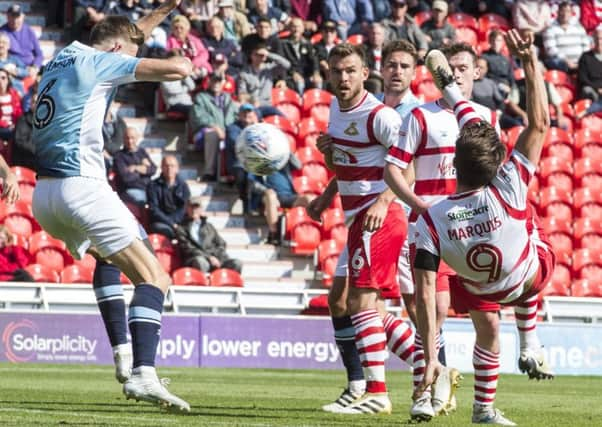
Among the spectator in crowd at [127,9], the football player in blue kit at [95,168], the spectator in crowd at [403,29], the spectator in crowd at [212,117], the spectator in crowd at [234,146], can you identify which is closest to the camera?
the football player in blue kit at [95,168]

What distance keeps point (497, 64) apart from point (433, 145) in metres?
14.2

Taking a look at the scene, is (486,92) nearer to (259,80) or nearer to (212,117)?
(259,80)

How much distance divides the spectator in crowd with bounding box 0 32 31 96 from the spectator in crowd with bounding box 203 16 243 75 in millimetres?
2958

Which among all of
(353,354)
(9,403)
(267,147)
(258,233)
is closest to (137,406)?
(9,403)

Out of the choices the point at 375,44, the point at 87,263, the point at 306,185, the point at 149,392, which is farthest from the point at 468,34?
the point at 149,392

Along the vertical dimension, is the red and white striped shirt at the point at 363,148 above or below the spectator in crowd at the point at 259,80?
above

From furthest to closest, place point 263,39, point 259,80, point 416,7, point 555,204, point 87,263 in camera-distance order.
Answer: point 416,7 < point 555,204 < point 263,39 < point 259,80 < point 87,263

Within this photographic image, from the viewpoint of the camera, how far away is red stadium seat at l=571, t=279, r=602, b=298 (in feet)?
65.1

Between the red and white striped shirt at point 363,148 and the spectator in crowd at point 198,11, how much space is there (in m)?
12.3

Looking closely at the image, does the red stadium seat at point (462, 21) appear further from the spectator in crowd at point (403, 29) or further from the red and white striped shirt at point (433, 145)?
the red and white striped shirt at point (433, 145)

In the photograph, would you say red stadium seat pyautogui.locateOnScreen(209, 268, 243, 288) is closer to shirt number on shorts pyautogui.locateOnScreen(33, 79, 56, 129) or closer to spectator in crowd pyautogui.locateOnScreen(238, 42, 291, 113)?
spectator in crowd pyautogui.locateOnScreen(238, 42, 291, 113)

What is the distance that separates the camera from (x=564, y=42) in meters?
24.8

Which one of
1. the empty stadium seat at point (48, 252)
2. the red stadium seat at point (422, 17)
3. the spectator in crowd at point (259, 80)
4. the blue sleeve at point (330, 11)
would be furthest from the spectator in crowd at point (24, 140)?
the red stadium seat at point (422, 17)

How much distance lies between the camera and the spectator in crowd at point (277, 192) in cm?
1936
